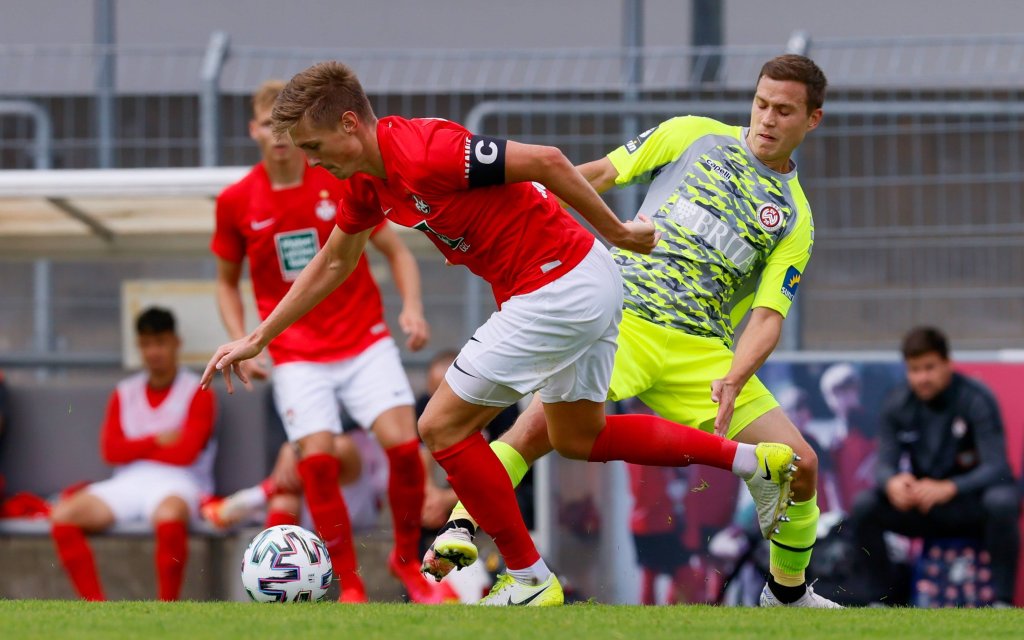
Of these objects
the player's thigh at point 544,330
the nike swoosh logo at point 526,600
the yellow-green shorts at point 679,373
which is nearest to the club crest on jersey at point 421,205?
the player's thigh at point 544,330

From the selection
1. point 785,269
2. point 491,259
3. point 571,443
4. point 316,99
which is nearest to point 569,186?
point 491,259

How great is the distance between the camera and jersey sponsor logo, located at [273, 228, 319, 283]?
22.8 feet

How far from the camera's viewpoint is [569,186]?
4656 millimetres

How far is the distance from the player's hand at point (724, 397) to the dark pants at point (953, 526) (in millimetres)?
2639

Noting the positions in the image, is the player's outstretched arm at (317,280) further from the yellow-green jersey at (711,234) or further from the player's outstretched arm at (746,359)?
the player's outstretched arm at (746,359)

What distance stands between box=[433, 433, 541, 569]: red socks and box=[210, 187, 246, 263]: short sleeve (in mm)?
2423

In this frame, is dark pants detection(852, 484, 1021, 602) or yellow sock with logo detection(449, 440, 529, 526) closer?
yellow sock with logo detection(449, 440, 529, 526)

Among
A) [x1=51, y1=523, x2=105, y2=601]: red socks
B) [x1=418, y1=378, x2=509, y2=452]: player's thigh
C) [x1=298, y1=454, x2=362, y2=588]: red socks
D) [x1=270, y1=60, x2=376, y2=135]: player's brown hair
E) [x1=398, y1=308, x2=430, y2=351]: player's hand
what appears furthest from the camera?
[x1=51, y1=523, x2=105, y2=601]: red socks

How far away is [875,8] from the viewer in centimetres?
928

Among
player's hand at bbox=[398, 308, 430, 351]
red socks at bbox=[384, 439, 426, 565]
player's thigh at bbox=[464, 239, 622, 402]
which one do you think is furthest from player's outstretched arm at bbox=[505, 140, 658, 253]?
red socks at bbox=[384, 439, 426, 565]

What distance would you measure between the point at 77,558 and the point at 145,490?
53 centimetres

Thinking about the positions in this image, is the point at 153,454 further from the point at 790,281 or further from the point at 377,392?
the point at 790,281

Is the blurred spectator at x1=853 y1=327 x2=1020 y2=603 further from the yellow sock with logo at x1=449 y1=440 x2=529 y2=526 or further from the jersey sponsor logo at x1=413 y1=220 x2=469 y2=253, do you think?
the jersey sponsor logo at x1=413 y1=220 x2=469 y2=253

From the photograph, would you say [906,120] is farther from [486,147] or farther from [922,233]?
[486,147]
